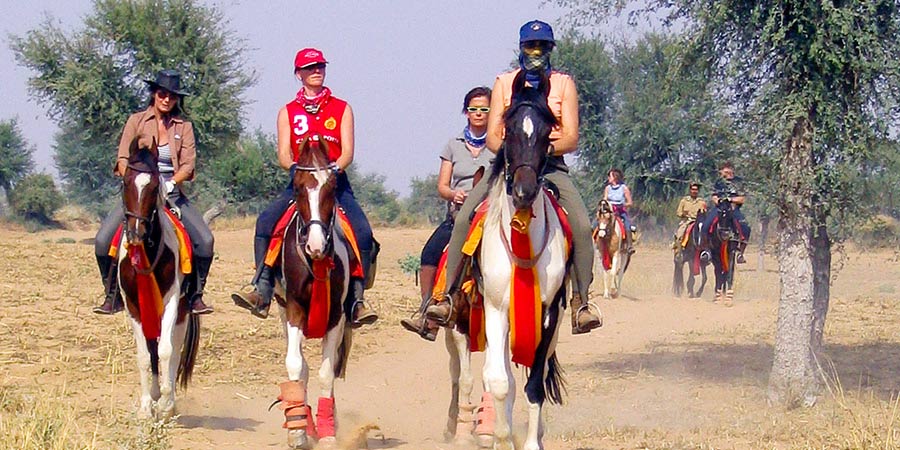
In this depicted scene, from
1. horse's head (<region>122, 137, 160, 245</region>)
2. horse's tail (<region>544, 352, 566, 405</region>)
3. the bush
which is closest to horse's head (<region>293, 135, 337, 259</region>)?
horse's head (<region>122, 137, 160, 245</region>)

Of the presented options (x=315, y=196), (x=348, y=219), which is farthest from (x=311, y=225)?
(x=348, y=219)

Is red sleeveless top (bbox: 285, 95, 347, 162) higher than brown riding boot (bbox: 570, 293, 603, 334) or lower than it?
higher

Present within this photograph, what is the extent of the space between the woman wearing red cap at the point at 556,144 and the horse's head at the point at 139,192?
8.66 feet

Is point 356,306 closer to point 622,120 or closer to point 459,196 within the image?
point 459,196

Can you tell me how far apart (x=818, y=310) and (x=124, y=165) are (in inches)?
281

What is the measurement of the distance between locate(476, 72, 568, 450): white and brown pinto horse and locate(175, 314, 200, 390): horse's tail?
12.2ft

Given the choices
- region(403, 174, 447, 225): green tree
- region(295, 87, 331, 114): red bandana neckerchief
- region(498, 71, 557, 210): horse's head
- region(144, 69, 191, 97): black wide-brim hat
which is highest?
region(144, 69, 191, 97): black wide-brim hat

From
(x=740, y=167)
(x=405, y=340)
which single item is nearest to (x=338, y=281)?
(x=740, y=167)

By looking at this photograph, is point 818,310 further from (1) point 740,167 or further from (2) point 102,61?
(2) point 102,61

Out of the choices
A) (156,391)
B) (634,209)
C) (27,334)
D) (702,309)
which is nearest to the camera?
(156,391)

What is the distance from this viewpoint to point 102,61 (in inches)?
1312

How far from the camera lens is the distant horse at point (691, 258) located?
23.4m

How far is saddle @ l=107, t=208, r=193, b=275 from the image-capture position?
31.4 feet

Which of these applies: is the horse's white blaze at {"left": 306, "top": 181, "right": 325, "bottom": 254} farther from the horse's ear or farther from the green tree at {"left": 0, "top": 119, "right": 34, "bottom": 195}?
the green tree at {"left": 0, "top": 119, "right": 34, "bottom": 195}
